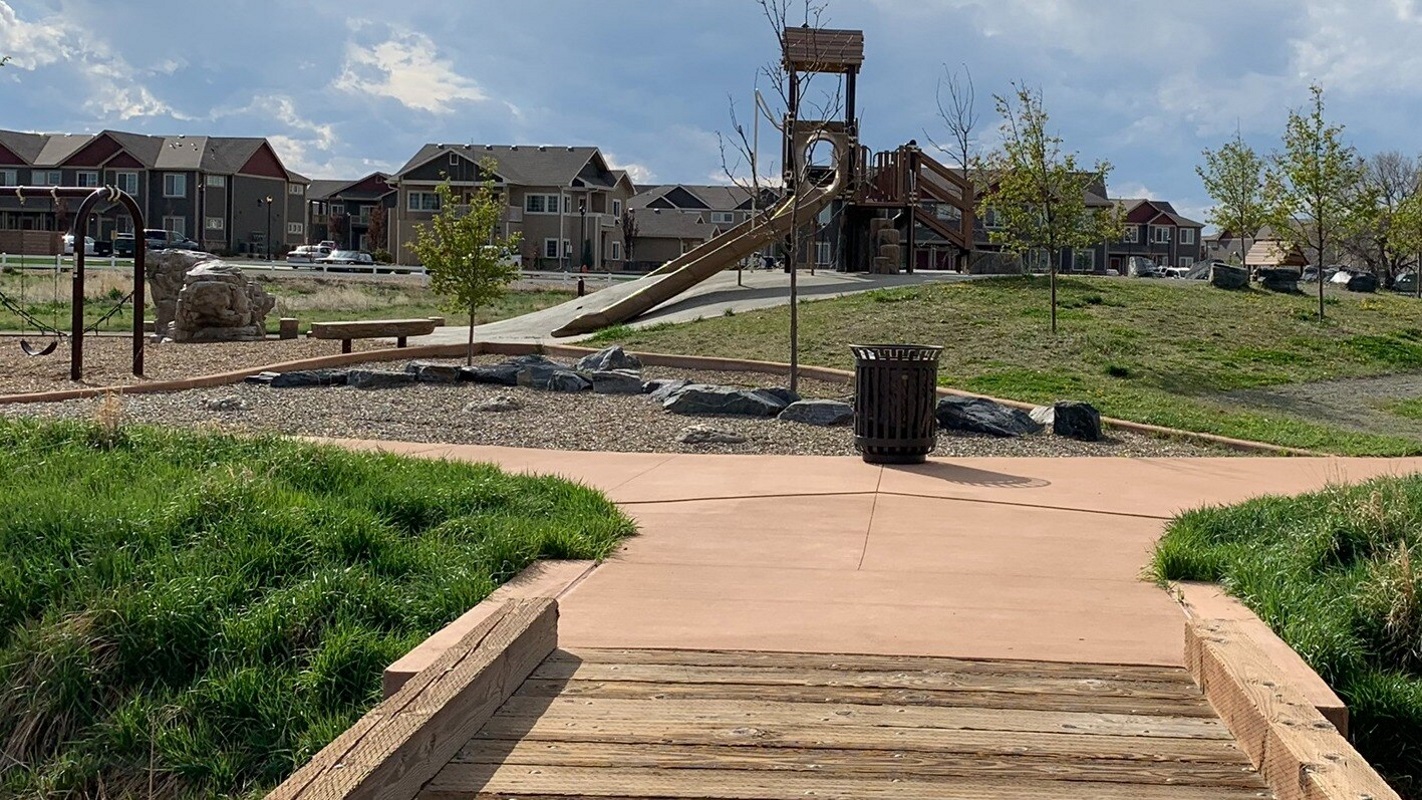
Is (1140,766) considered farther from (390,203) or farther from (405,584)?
(390,203)

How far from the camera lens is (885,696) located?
16.0ft

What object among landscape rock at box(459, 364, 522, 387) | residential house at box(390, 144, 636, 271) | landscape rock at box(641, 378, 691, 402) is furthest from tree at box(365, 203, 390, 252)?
landscape rock at box(641, 378, 691, 402)

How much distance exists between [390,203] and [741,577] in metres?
82.2

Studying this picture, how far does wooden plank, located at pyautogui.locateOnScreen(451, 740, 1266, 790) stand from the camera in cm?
418

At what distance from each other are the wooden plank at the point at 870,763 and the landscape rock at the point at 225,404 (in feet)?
35.1

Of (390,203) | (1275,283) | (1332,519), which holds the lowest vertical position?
(1332,519)

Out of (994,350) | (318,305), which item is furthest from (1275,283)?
(318,305)

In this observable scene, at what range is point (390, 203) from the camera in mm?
85625

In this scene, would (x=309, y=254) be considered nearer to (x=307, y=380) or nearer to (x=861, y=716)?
(x=307, y=380)

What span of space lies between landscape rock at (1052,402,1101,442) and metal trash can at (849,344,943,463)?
2.79m

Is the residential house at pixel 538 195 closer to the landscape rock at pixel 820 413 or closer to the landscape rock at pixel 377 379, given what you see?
the landscape rock at pixel 377 379

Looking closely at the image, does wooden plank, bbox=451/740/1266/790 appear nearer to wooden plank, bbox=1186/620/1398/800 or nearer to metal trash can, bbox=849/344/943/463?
wooden plank, bbox=1186/620/1398/800

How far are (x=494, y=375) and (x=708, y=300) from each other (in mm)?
10322

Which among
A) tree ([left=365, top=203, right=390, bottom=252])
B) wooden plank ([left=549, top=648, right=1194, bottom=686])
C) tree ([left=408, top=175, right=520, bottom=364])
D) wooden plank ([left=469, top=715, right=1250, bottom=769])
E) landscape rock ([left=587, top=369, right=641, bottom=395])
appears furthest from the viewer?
tree ([left=365, top=203, right=390, bottom=252])
